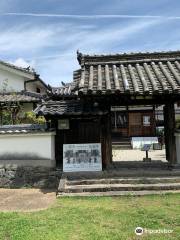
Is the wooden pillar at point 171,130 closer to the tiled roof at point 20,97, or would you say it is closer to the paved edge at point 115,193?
the paved edge at point 115,193

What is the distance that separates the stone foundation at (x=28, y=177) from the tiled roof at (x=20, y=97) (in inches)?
514

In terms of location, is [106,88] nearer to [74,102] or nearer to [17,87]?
[74,102]

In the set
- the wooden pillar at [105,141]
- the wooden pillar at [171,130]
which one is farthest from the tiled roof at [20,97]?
the wooden pillar at [171,130]

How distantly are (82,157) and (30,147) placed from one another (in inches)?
82.7

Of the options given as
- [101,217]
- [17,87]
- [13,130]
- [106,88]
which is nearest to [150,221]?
[101,217]

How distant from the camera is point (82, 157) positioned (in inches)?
559

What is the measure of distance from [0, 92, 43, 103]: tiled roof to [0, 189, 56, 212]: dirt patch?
1461 cm

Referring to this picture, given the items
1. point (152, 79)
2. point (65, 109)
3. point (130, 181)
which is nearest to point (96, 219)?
point (130, 181)

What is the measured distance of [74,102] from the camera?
15.9 metres

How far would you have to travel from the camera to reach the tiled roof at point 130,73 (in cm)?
1297

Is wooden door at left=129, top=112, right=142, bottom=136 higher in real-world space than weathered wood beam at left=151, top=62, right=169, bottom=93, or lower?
lower

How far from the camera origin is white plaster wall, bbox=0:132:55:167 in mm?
14555

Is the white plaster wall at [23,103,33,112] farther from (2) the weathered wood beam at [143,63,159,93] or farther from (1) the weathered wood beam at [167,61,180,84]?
(1) the weathered wood beam at [167,61,180,84]

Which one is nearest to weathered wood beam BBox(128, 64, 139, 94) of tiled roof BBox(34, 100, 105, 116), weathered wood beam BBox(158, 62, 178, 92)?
weathered wood beam BBox(158, 62, 178, 92)
